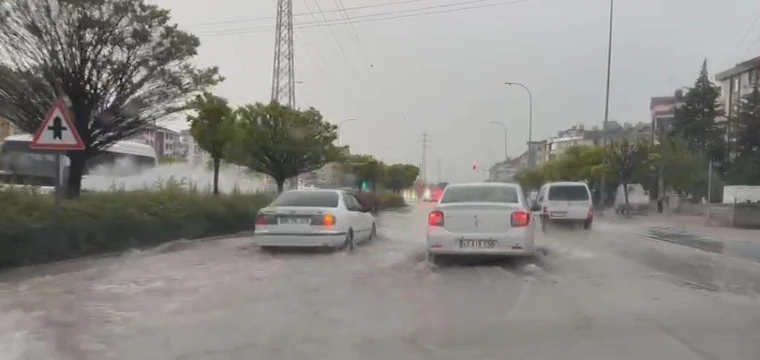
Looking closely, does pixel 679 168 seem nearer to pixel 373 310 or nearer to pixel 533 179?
pixel 533 179

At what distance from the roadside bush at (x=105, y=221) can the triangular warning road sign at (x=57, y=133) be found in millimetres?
988

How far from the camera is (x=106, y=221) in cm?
1488

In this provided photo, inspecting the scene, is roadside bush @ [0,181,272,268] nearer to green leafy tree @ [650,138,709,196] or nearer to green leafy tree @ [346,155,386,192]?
green leafy tree @ [650,138,709,196]

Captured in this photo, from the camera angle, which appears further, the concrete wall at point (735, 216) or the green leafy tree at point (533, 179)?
the green leafy tree at point (533, 179)

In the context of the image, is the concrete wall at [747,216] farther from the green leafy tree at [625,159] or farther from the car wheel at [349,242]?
the car wheel at [349,242]

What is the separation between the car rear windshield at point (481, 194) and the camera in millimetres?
13516

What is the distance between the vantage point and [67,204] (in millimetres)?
14172

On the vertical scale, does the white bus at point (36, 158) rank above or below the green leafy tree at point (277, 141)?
below

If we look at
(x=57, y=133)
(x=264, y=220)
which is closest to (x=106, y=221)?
(x=57, y=133)

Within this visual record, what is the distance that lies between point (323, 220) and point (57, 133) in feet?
15.7

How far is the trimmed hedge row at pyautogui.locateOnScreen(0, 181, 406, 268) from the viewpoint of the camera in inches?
488

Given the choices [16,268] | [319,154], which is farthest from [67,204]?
[319,154]

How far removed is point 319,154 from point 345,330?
28.5 m

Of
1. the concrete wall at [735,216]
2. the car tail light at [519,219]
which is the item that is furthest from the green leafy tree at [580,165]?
the car tail light at [519,219]
